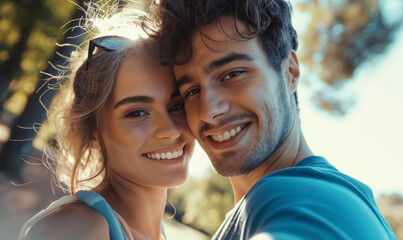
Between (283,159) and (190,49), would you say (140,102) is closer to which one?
(190,49)

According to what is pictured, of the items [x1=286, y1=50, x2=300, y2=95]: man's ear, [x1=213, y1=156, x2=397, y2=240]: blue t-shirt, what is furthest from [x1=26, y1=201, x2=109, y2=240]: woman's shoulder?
[x1=286, y1=50, x2=300, y2=95]: man's ear

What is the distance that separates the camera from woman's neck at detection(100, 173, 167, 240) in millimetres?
1936

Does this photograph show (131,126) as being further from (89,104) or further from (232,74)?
(232,74)

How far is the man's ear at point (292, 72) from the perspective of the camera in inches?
77.4

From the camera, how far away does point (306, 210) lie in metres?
1.10

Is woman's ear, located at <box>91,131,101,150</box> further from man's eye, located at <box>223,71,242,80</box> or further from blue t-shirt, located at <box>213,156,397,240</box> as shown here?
blue t-shirt, located at <box>213,156,397,240</box>

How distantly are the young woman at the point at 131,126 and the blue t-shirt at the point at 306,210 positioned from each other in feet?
1.94

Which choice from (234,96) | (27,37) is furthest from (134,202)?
(27,37)

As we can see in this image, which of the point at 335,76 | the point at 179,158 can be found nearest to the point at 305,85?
the point at 335,76

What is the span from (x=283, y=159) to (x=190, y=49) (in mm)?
606

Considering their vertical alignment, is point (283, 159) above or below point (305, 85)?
above

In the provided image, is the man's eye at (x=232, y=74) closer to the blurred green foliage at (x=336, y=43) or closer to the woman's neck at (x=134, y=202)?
the woman's neck at (x=134, y=202)

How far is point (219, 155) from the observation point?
6.00ft

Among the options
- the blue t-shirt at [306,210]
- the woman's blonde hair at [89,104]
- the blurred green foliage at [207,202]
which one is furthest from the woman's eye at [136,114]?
the blurred green foliage at [207,202]
